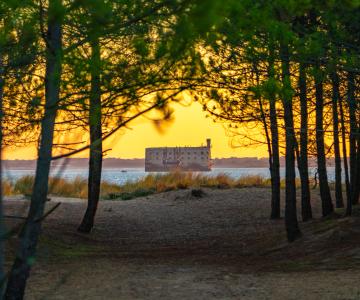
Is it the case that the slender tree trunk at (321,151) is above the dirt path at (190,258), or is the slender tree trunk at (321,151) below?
above

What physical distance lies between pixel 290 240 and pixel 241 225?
469cm

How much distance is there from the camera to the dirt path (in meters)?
8.91

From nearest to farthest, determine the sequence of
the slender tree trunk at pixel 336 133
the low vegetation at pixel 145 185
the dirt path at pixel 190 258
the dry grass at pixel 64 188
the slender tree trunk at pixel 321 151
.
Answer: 1. the dirt path at pixel 190 258
2. the slender tree trunk at pixel 336 133
3. the slender tree trunk at pixel 321 151
4. the low vegetation at pixel 145 185
5. the dry grass at pixel 64 188

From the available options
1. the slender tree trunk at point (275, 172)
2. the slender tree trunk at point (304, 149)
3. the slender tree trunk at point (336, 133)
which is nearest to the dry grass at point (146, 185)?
the slender tree trunk at point (275, 172)

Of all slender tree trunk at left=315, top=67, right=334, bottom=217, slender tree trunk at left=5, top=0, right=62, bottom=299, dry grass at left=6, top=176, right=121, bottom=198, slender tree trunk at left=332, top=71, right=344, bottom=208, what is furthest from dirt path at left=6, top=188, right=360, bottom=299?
dry grass at left=6, top=176, right=121, bottom=198

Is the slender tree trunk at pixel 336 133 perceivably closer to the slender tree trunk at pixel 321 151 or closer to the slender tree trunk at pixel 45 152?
the slender tree trunk at pixel 321 151

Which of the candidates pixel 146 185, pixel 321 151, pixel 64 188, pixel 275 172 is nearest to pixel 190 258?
pixel 321 151

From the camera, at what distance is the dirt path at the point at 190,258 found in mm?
8906

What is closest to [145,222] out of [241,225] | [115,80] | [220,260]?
[241,225]

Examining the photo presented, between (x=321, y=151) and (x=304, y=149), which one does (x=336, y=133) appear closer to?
(x=321, y=151)

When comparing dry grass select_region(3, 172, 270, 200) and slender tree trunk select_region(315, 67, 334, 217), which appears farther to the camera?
dry grass select_region(3, 172, 270, 200)

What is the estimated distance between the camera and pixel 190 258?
12227 millimetres

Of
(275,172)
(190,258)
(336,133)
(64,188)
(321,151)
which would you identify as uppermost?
(336,133)

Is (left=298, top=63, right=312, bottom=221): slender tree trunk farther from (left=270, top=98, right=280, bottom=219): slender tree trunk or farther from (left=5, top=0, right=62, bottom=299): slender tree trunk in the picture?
(left=5, top=0, right=62, bottom=299): slender tree trunk
